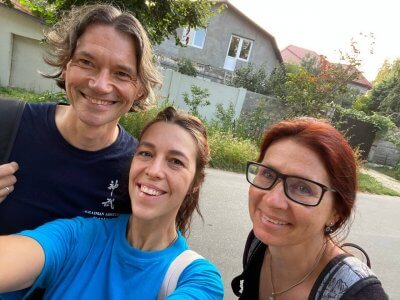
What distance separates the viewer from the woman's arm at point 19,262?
1.38m

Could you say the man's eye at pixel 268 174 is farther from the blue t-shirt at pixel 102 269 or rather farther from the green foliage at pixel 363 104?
the green foliage at pixel 363 104

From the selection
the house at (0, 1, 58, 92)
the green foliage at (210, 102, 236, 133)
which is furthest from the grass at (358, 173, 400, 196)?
the house at (0, 1, 58, 92)

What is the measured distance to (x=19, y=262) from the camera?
4.55 feet

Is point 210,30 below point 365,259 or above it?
above

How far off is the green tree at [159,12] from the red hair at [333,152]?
3052 millimetres

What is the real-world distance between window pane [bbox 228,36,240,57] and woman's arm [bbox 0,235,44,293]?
22.8 meters

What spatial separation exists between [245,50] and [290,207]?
22.9 meters

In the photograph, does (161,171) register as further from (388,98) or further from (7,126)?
(388,98)

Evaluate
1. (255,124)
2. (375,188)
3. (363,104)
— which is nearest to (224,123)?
(255,124)

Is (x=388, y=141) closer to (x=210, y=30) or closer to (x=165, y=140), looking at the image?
(x=210, y=30)

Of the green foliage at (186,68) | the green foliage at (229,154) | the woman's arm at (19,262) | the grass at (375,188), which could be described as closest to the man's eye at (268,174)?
the woman's arm at (19,262)

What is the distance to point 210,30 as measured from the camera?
22.0 meters

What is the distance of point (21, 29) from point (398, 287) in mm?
13184

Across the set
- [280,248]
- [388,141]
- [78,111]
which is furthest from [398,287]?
[388,141]
